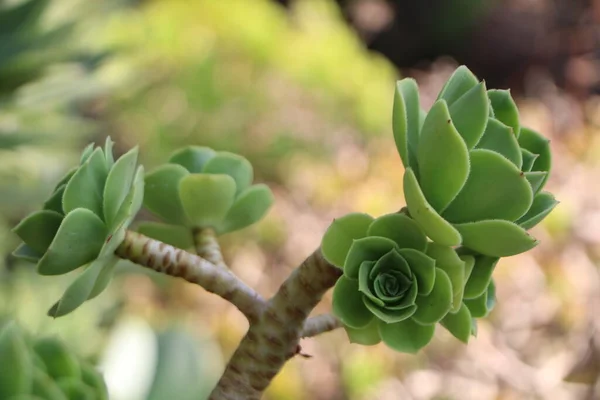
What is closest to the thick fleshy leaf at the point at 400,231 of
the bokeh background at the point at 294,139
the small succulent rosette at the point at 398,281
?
the small succulent rosette at the point at 398,281

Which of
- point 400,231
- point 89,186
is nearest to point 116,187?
point 89,186

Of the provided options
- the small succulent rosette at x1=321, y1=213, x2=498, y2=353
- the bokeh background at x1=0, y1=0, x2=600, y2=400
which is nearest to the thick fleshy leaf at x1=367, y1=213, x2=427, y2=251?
the small succulent rosette at x1=321, y1=213, x2=498, y2=353

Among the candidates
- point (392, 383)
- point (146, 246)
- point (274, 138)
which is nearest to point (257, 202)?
point (146, 246)

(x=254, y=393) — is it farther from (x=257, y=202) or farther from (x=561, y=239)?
(x=561, y=239)

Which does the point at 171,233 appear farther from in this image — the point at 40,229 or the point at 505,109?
the point at 505,109

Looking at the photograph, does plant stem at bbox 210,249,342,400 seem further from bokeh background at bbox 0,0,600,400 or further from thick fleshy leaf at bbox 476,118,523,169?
bokeh background at bbox 0,0,600,400

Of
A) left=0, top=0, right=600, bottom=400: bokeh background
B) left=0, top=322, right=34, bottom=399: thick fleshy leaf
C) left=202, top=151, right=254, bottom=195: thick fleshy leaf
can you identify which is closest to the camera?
left=0, top=322, right=34, bottom=399: thick fleshy leaf

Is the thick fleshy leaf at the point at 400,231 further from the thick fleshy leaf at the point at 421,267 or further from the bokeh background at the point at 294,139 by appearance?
the bokeh background at the point at 294,139
